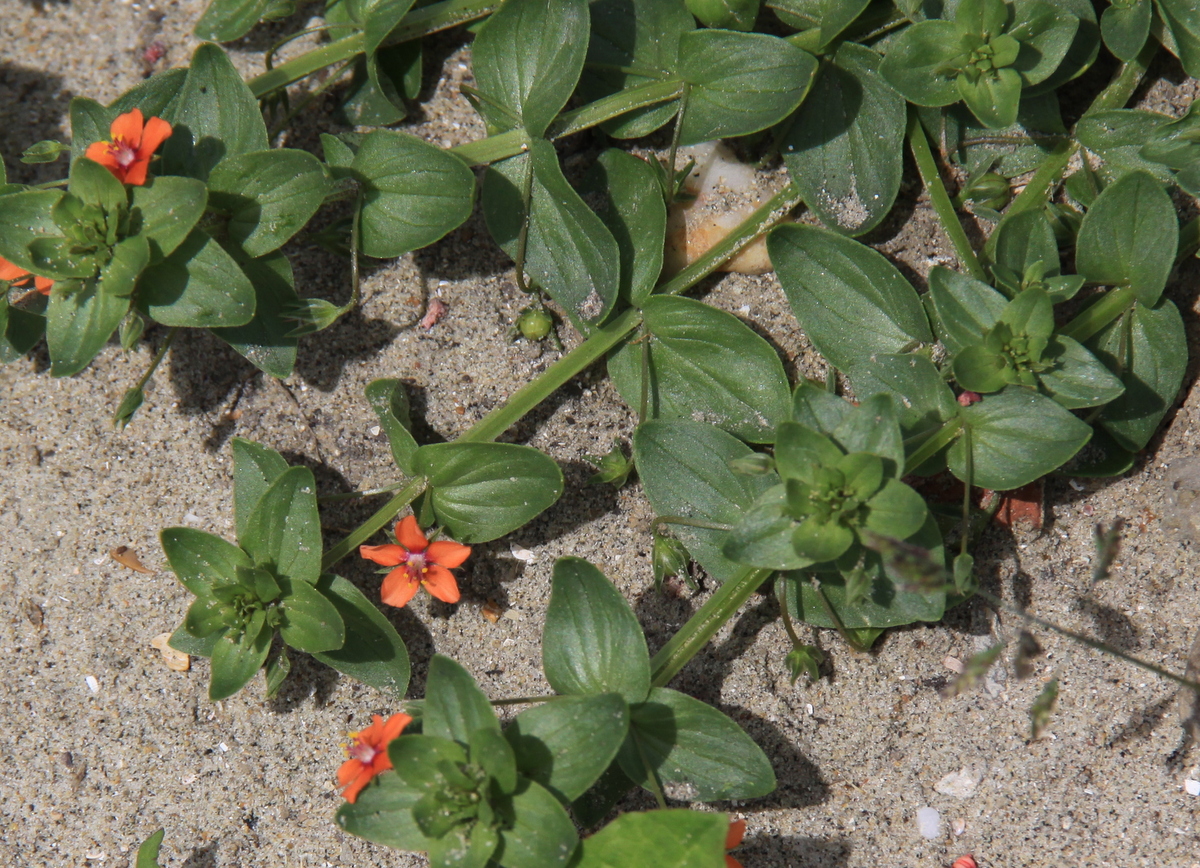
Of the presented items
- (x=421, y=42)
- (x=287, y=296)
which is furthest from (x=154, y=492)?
(x=421, y=42)

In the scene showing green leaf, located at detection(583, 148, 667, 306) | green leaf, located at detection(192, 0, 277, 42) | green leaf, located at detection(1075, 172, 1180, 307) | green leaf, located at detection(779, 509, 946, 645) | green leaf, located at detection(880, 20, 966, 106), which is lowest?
green leaf, located at detection(779, 509, 946, 645)

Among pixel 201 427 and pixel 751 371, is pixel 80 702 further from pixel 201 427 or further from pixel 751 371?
pixel 751 371

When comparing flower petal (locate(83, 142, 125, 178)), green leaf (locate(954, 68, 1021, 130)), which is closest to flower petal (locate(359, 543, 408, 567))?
flower petal (locate(83, 142, 125, 178))

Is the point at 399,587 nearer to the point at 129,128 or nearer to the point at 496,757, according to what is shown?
the point at 496,757

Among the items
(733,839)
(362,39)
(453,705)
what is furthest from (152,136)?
(733,839)

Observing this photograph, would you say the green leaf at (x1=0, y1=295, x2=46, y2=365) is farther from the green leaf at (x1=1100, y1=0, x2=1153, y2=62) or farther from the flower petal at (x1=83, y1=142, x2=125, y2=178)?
the green leaf at (x1=1100, y1=0, x2=1153, y2=62)

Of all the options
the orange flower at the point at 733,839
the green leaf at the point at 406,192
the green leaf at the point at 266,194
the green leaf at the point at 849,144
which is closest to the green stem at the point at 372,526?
the green leaf at the point at 406,192

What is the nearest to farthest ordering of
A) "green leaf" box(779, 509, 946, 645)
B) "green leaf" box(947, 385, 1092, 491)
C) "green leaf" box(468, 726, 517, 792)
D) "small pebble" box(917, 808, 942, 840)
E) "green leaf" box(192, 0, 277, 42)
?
"green leaf" box(468, 726, 517, 792)
"green leaf" box(947, 385, 1092, 491)
"green leaf" box(779, 509, 946, 645)
"small pebble" box(917, 808, 942, 840)
"green leaf" box(192, 0, 277, 42)
